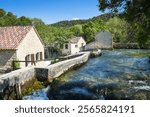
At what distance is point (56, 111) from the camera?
8.27m

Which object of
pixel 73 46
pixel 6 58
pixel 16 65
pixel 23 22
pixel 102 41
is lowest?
pixel 16 65

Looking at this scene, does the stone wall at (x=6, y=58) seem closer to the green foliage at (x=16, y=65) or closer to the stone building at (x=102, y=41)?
the green foliage at (x=16, y=65)

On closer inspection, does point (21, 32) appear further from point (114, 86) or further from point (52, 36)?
point (52, 36)

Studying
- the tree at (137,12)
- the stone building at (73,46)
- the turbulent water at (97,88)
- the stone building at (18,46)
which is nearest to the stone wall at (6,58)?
the stone building at (18,46)

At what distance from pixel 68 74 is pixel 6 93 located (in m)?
10.3

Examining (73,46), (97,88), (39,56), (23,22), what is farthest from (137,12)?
(73,46)

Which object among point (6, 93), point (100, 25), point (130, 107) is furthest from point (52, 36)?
point (130, 107)

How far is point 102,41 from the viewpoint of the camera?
61.8 metres

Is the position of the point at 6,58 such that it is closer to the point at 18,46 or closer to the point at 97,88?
the point at 18,46

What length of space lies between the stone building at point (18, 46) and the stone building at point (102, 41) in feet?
107

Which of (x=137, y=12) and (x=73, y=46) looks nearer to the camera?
(x=137, y=12)

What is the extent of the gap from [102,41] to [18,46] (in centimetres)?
3859

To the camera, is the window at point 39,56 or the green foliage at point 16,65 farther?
the window at point 39,56

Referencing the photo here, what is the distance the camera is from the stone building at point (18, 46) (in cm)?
2427
